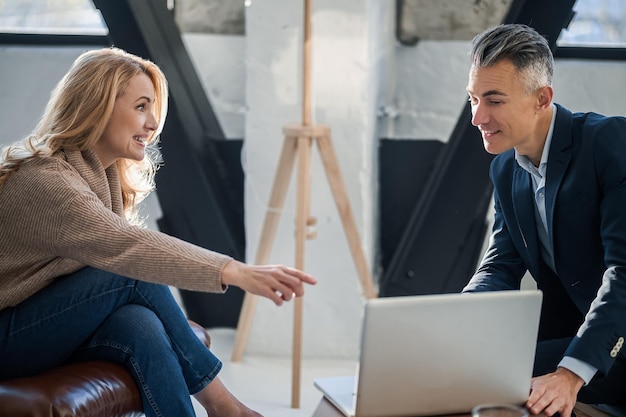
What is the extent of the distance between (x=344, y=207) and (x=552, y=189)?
4.35 feet

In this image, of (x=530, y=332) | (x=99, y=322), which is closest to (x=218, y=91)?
(x=99, y=322)

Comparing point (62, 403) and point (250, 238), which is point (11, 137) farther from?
point (62, 403)

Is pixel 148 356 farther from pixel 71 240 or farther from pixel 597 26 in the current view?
pixel 597 26

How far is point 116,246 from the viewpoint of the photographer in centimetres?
208

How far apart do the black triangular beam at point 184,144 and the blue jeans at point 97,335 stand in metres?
1.74

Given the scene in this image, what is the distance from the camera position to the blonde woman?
6.79 ft

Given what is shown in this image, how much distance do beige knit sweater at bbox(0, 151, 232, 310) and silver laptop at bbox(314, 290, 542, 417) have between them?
0.50 m

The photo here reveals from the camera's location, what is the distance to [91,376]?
7.09 ft

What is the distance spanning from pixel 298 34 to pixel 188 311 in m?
1.42

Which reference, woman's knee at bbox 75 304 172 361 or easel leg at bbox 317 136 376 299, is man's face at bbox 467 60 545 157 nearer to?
woman's knee at bbox 75 304 172 361

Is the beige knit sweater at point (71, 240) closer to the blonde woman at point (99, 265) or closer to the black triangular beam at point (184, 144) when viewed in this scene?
the blonde woman at point (99, 265)

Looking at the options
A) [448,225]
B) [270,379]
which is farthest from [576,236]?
[270,379]

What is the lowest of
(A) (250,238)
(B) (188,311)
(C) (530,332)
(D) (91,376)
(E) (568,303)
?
(B) (188,311)

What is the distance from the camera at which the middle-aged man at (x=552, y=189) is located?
2137mm
